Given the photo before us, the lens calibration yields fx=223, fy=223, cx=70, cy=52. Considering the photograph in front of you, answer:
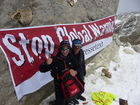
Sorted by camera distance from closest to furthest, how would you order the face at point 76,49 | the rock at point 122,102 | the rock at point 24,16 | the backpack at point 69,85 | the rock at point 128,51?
1. the backpack at point 69,85
2. the rock at point 24,16
3. the face at point 76,49
4. the rock at point 122,102
5. the rock at point 128,51

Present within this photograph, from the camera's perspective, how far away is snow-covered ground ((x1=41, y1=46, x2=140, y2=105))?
21.3 ft

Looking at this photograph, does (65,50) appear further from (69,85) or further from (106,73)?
(106,73)

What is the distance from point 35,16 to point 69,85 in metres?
1.79

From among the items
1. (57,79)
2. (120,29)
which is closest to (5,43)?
(57,79)

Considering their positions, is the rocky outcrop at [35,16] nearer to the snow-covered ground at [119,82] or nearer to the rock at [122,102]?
the snow-covered ground at [119,82]

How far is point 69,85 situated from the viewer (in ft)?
14.9

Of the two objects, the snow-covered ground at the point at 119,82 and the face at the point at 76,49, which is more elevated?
the face at the point at 76,49

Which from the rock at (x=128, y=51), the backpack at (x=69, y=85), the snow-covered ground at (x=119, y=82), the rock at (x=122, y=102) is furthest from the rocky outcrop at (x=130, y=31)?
the backpack at (x=69, y=85)

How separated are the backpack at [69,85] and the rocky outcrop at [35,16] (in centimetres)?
95

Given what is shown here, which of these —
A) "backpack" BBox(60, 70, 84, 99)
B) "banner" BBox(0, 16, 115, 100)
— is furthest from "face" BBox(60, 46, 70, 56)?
"banner" BBox(0, 16, 115, 100)

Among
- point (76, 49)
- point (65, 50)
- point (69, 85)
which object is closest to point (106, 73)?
point (76, 49)

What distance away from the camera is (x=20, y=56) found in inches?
173

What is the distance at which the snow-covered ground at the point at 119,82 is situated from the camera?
650 centimetres

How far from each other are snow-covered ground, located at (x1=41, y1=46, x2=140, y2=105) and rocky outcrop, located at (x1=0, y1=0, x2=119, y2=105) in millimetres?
1178
